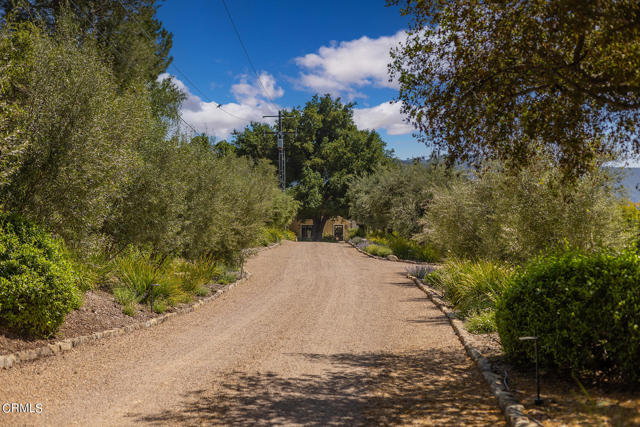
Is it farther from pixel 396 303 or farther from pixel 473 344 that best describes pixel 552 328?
pixel 396 303

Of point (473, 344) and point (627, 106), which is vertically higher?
point (627, 106)

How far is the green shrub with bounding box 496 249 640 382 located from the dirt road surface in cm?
102

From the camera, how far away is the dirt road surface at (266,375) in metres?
5.16

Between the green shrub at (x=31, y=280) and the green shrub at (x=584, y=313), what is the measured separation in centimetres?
686

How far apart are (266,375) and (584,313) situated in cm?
421

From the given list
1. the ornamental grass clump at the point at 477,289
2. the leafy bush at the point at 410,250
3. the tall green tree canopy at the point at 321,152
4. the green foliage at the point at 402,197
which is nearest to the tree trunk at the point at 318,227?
the tall green tree canopy at the point at 321,152

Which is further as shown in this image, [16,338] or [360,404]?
[16,338]

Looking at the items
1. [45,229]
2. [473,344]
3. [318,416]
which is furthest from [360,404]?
[45,229]

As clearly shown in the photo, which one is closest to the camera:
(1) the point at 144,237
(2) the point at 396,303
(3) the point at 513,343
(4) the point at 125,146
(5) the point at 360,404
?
(5) the point at 360,404

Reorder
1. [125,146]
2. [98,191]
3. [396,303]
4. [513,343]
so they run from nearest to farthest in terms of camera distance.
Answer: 1. [513,343]
2. [98,191]
3. [125,146]
4. [396,303]

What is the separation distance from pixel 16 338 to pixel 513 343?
740 cm

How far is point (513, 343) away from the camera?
6.27 m

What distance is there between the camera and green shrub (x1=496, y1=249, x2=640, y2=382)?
491 centimetres

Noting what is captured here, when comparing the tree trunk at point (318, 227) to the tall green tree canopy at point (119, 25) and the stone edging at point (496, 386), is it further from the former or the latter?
the stone edging at point (496, 386)
